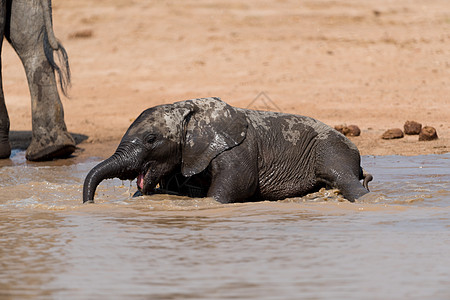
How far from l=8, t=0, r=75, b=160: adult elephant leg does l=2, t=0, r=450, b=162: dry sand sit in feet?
4.13

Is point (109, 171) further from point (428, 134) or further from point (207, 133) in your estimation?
point (428, 134)

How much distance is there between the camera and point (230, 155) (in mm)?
6816

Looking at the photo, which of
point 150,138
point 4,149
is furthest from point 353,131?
point 150,138

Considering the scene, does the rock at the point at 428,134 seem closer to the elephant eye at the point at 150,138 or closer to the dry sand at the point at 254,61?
Result: the dry sand at the point at 254,61

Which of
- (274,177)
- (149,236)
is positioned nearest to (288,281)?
(149,236)

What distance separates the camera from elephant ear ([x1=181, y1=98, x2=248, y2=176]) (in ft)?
22.2

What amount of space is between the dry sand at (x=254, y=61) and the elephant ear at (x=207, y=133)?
4.36 metres

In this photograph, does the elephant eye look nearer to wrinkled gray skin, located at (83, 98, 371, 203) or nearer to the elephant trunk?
wrinkled gray skin, located at (83, 98, 371, 203)

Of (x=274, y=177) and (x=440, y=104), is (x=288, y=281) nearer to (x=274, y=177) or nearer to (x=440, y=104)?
(x=274, y=177)

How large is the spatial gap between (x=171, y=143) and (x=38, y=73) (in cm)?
373

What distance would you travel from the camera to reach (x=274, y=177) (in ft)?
23.7

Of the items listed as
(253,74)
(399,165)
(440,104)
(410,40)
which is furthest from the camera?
(410,40)

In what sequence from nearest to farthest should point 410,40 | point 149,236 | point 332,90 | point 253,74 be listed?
point 149,236 < point 332,90 < point 253,74 < point 410,40

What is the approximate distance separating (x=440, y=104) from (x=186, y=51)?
19.3 ft
